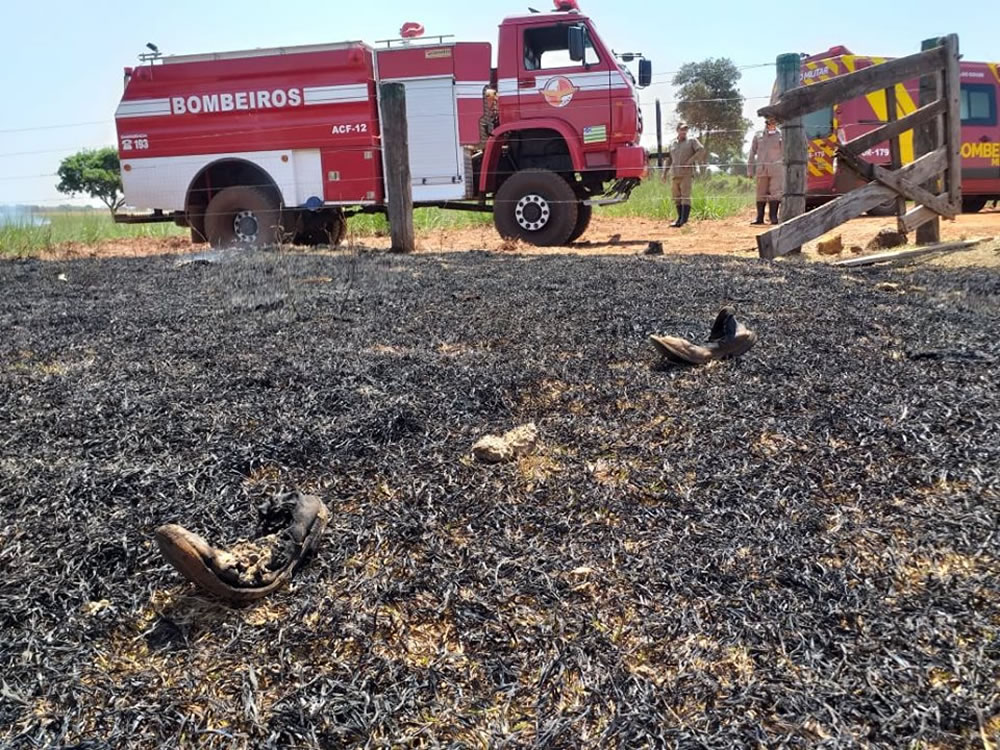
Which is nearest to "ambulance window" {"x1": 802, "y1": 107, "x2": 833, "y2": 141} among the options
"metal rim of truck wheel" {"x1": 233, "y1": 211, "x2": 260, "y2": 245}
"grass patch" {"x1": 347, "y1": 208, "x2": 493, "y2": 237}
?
"grass patch" {"x1": 347, "y1": 208, "x2": 493, "y2": 237}

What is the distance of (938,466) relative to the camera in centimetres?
224

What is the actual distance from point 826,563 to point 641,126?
9.50 meters

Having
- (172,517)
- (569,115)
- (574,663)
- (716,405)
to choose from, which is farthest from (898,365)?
(569,115)

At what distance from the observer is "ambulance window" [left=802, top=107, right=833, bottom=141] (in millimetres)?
12117

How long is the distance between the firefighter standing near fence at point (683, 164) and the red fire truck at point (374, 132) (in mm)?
3933

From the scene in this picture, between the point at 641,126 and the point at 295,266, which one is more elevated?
the point at 641,126

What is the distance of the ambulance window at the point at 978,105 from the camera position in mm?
12805

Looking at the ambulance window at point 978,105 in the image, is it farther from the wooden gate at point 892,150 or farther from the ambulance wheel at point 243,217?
the ambulance wheel at point 243,217

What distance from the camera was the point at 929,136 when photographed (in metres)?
7.56

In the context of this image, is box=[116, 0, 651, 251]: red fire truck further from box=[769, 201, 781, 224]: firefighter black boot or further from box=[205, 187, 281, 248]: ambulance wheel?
box=[769, 201, 781, 224]: firefighter black boot

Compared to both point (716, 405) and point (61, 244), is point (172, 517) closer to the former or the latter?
point (716, 405)

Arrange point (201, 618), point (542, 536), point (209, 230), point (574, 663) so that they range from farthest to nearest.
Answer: point (209, 230), point (542, 536), point (201, 618), point (574, 663)

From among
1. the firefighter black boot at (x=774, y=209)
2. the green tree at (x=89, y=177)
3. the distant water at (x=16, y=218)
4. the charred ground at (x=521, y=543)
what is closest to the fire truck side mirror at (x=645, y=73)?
the firefighter black boot at (x=774, y=209)

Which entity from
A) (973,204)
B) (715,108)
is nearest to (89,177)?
(715,108)
